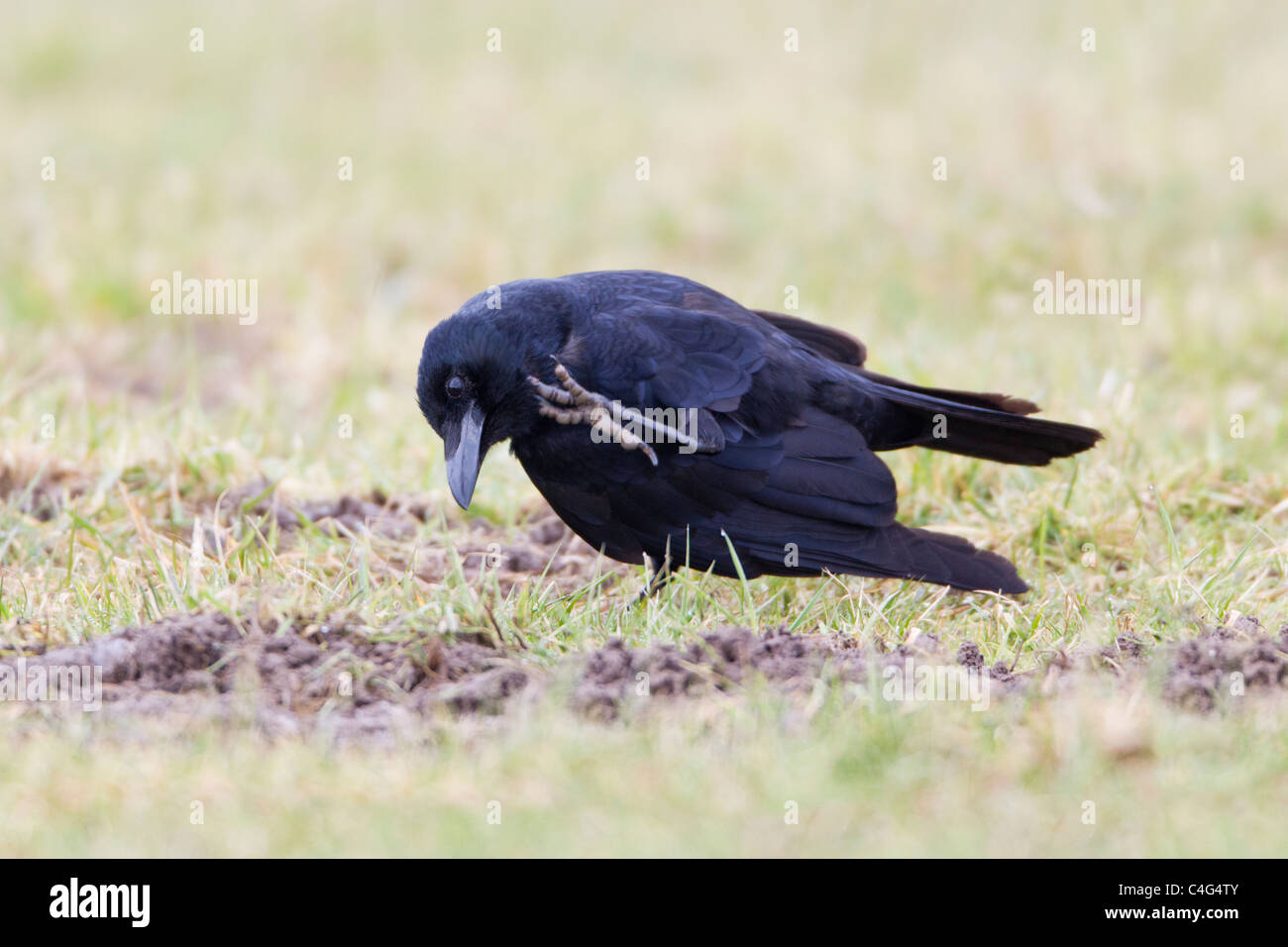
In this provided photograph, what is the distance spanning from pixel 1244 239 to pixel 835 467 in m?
4.58

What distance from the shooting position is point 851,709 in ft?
9.77

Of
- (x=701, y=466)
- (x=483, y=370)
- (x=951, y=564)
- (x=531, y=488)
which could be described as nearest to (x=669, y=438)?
(x=701, y=466)

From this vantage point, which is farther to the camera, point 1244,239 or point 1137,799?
point 1244,239

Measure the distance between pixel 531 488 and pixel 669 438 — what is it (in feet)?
4.17

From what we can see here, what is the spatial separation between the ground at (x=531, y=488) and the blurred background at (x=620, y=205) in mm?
33

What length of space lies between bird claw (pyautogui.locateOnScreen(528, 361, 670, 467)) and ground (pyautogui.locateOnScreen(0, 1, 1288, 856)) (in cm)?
41

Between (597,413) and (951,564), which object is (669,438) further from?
(951,564)

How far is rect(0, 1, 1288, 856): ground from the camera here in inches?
107

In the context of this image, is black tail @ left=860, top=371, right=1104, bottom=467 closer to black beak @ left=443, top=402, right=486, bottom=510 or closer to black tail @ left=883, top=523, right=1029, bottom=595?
black tail @ left=883, top=523, right=1029, bottom=595

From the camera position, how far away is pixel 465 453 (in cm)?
394

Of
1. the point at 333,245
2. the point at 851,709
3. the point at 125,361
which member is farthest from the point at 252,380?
the point at 851,709

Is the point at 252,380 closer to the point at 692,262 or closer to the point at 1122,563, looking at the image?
the point at 692,262

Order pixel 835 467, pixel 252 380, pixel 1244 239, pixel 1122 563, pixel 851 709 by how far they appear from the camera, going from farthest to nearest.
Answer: pixel 1244 239, pixel 252 380, pixel 1122 563, pixel 835 467, pixel 851 709

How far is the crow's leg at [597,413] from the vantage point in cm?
397
